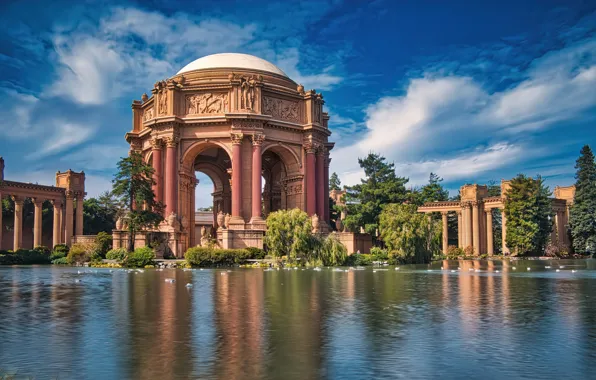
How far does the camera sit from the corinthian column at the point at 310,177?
5319 centimetres

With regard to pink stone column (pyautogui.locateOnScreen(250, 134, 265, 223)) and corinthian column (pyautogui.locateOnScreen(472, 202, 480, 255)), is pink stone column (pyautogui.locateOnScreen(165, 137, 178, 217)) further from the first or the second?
corinthian column (pyautogui.locateOnScreen(472, 202, 480, 255))

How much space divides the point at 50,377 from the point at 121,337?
282 cm

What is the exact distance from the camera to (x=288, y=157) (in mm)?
54344

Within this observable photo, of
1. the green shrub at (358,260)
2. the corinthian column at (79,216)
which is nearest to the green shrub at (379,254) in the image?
the green shrub at (358,260)

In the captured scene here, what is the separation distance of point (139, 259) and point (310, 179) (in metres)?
19.4

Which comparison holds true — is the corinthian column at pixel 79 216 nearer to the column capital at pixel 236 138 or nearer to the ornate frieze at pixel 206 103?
the ornate frieze at pixel 206 103

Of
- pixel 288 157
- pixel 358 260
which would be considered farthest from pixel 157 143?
pixel 358 260

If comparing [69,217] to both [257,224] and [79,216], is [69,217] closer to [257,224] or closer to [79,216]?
[79,216]

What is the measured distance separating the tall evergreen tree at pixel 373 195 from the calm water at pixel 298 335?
3975 centimetres

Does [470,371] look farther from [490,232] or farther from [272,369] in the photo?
[490,232]

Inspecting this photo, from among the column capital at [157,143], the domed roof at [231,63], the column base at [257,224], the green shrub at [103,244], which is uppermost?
the domed roof at [231,63]

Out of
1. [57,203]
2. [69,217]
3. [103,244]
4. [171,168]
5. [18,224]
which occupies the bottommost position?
[103,244]

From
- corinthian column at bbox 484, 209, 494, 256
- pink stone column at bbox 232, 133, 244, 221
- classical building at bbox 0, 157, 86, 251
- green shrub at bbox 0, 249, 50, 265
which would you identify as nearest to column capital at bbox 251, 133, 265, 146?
pink stone column at bbox 232, 133, 244, 221

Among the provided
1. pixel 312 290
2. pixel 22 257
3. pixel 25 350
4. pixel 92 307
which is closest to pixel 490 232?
pixel 22 257
